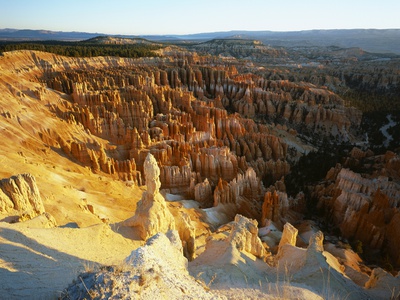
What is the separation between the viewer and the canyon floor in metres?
5.28

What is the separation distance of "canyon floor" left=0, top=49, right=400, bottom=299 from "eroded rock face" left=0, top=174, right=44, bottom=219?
0.03m

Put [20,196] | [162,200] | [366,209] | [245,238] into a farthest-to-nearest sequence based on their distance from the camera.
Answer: [366,209] → [162,200] → [245,238] → [20,196]

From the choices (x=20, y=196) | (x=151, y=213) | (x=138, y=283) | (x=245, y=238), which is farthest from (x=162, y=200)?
(x=138, y=283)

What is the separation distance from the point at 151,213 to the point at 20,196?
11.5 ft

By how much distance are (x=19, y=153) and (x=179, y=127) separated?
45.6 ft

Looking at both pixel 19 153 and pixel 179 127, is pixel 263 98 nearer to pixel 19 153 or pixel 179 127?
pixel 179 127

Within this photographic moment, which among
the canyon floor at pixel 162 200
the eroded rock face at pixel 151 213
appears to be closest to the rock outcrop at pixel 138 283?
the canyon floor at pixel 162 200

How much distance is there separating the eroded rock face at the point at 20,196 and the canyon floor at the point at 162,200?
0.10ft

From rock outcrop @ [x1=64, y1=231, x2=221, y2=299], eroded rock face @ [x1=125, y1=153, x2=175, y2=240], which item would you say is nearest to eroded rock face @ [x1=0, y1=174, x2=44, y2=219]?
eroded rock face @ [x1=125, y1=153, x2=175, y2=240]

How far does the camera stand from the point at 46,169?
12930 millimetres

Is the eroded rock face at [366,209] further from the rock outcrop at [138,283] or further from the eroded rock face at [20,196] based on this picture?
the eroded rock face at [20,196]

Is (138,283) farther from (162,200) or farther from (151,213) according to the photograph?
(162,200)

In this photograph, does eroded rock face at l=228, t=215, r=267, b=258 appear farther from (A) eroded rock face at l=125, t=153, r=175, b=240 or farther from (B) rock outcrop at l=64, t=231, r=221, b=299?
(B) rock outcrop at l=64, t=231, r=221, b=299

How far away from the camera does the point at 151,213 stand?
→ 8711 millimetres
